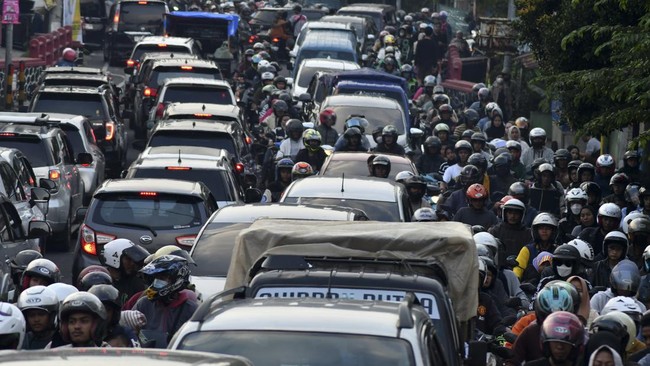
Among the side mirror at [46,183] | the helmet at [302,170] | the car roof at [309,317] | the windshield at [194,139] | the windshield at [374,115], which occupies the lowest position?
the windshield at [374,115]

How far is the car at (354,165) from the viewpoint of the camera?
2089cm

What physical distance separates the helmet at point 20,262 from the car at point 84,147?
8834mm

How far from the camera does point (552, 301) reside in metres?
11.4

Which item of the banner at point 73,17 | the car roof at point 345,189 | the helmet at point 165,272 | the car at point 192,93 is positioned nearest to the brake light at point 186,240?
the car roof at point 345,189

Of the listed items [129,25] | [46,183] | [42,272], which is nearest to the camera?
[42,272]

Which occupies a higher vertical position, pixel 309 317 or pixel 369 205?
pixel 309 317

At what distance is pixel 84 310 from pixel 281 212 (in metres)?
5.39

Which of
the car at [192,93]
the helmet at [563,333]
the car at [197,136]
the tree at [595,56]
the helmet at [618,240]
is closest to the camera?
the helmet at [563,333]

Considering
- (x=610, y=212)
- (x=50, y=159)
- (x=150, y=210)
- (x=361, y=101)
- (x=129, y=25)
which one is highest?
(x=150, y=210)

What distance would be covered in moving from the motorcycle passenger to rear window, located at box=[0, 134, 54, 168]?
10.9 m

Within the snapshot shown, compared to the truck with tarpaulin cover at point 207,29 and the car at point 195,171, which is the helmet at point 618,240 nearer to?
the car at point 195,171

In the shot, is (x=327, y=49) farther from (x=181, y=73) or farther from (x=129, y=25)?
(x=181, y=73)

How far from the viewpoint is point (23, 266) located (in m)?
14.2

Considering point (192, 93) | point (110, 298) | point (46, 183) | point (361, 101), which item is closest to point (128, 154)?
point (192, 93)
